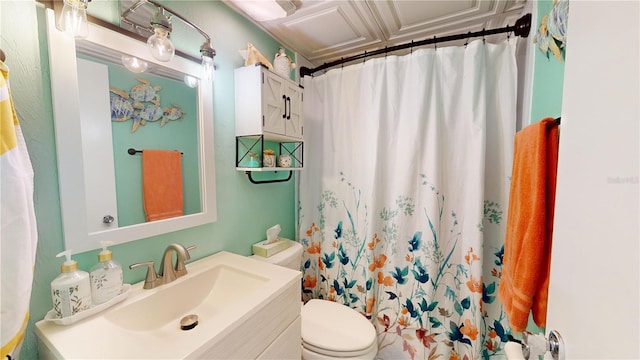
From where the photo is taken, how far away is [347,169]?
1.63 meters

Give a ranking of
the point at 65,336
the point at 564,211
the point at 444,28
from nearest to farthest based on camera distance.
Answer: the point at 564,211 → the point at 65,336 → the point at 444,28

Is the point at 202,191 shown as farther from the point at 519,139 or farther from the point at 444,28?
the point at 444,28

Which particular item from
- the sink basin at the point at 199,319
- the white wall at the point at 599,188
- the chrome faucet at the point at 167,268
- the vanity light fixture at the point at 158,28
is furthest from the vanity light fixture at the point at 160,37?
the white wall at the point at 599,188

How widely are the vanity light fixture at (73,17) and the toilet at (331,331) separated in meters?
1.18

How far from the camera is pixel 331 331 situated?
4.07ft

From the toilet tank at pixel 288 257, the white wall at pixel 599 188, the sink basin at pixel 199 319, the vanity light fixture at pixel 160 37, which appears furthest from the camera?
the toilet tank at pixel 288 257

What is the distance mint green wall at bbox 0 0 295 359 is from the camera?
66 cm

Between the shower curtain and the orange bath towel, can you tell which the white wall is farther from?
the shower curtain

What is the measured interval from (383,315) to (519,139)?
1.26m

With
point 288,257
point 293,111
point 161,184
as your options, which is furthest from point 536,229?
point 161,184

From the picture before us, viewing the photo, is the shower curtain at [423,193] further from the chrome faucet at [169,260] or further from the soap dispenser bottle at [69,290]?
the soap dispenser bottle at [69,290]

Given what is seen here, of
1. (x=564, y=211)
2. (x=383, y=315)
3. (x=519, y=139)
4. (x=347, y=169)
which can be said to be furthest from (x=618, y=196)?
(x=383, y=315)

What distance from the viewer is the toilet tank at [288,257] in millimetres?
1334

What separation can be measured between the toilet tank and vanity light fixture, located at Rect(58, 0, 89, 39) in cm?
115
